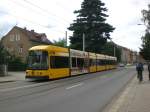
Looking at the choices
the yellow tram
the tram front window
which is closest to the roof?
the yellow tram

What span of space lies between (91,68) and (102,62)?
35.6 ft

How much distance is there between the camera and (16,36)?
89.3 meters

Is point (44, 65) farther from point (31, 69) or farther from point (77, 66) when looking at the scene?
point (77, 66)

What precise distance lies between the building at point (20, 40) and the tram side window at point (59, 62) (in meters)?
49.5

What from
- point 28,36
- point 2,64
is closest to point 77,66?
point 2,64

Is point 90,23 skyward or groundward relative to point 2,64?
skyward

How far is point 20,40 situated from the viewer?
8831cm

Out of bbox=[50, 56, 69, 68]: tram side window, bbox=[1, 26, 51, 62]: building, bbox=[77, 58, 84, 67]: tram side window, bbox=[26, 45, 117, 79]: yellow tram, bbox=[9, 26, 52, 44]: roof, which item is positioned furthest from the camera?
bbox=[9, 26, 52, 44]: roof

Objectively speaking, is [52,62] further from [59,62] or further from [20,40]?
[20,40]

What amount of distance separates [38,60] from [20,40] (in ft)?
190

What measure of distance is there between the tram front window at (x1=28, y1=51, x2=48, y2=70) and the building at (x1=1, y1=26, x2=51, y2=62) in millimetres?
54164

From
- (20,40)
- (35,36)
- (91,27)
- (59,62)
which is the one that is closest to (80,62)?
(59,62)

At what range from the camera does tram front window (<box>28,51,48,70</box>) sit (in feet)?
103

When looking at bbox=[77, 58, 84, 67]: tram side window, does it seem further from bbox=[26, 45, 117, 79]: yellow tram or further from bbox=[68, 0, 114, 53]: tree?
bbox=[68, 0, 114, 53]: tree
